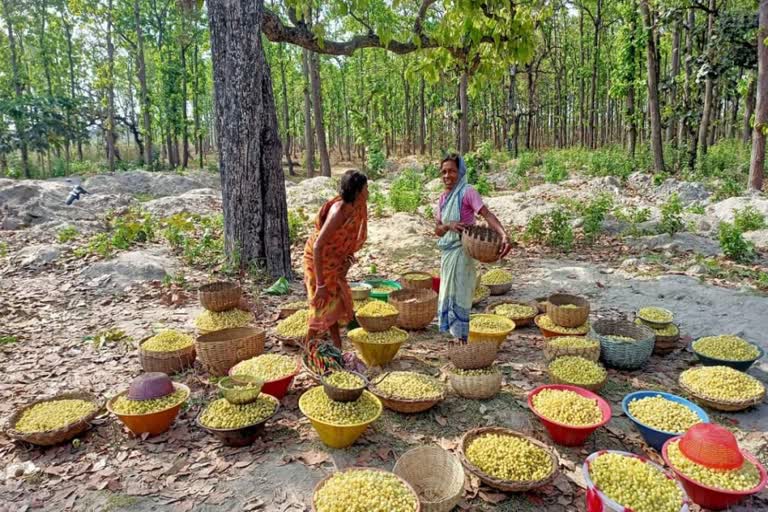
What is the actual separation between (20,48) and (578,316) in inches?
1308

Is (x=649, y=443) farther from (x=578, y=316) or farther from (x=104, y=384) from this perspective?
(x=104, y=384)

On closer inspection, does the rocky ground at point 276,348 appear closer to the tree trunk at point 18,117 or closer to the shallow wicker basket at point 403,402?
the shallow wicker basket at point 403,402

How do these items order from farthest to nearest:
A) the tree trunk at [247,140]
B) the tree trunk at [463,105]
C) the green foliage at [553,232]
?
the tree trunk at [463,105] → the green foliage at [553,232] → the tree trunk at [247,140]

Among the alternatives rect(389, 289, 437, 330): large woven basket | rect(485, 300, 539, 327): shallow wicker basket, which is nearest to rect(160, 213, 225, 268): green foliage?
rect(389, 289, 437, 330): large woven basket

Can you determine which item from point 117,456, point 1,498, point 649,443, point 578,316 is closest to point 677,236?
point 578,316

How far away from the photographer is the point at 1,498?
2.96 metres

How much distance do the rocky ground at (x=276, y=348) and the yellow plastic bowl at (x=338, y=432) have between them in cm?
8

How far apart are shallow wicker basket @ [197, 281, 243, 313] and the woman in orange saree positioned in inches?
51.7

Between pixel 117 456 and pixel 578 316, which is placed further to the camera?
pixel 578 316

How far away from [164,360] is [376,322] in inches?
77.9

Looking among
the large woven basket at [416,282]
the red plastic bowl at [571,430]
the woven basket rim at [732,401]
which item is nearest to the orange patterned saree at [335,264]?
the red plastic bowl at [571,430]

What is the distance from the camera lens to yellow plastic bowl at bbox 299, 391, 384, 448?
10.4ft

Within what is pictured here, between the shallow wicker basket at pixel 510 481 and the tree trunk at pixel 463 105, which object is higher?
the tree trunk at pixel 463 105

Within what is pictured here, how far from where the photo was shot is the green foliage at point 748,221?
8.28 m
